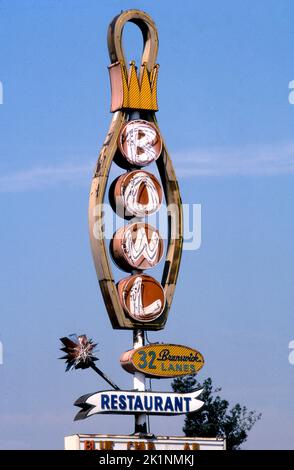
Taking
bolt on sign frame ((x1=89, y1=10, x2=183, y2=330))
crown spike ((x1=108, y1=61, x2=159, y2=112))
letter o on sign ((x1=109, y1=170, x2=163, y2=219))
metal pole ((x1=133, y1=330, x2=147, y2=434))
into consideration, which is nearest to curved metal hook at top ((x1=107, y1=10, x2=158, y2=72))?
bolt on sign frame ((x1=89, y1=10, x2=183, y2=330))

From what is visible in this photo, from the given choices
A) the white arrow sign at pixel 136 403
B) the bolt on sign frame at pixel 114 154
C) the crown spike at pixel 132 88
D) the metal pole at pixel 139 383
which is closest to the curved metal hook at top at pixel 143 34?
the bolt on sign frame at pixel 114 154

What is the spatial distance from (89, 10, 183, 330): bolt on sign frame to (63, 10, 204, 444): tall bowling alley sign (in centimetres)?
3

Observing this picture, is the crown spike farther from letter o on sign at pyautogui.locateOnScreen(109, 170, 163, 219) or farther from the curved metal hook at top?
letter o on sign at pyautogui.locateOnScreen(109, 170, 163, 219)

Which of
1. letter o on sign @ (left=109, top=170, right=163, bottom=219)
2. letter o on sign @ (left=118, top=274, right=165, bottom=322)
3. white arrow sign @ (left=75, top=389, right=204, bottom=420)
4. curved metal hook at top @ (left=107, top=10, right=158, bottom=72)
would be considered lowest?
white arrow sign @ (left=75, top=389, right=204, bottom=420)

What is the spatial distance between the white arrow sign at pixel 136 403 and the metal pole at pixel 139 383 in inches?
15.8

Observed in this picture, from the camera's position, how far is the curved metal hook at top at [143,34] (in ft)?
197

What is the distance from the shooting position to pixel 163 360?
58719 millimetres

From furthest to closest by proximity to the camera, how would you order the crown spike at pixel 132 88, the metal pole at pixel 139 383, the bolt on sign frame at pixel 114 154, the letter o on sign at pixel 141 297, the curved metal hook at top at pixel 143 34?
the crown spike at pixel 132 88
the curved metal hook at top at pixel 143 34
the letter o on sign at pixel 141 297
the bolt on sign frame at pixel 114 154
the metal pole at pixel 139 383

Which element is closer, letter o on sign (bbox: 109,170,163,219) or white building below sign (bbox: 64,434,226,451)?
white building below sign (bbox: 64,434,226,451)

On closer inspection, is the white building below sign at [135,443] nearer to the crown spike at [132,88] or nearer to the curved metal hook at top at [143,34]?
the crown spike at [132,88]

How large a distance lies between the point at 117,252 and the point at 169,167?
4.19 m

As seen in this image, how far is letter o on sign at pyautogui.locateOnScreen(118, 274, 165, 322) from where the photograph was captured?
5878 centimetres

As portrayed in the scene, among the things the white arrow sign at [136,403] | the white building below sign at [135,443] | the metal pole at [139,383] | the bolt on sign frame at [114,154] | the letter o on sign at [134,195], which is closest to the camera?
the white building below sign at [135,443]
